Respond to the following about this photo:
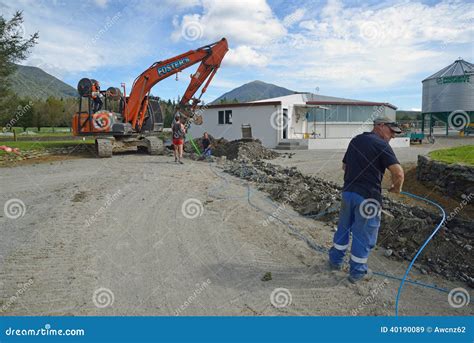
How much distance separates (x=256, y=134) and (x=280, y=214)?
19.6m

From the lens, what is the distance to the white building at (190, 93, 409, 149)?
25.3 m

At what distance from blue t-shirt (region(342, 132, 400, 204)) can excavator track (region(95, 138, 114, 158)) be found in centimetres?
1271

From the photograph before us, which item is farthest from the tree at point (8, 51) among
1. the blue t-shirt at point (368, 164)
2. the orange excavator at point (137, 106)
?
the blue t-shirt at point (368, 164)

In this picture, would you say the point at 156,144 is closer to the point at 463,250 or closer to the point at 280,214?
the point at 280,214

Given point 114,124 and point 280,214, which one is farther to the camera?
point 114,124

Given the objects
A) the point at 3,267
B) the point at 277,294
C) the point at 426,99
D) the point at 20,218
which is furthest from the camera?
the point at 426,99

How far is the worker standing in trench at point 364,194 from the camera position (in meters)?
4.09

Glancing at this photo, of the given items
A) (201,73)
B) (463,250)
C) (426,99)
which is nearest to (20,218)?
(463,250)

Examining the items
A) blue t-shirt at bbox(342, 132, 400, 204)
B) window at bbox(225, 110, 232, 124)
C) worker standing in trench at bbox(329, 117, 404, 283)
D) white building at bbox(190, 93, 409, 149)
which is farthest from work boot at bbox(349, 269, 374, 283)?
window at bbox(225, 110, 232, 124)

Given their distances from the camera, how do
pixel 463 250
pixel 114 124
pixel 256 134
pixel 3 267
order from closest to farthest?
1. pixel 3 267
2. pixel 463 250
3. pixel 114 124
4. pixel 256 134

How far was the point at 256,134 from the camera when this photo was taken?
2609 cm

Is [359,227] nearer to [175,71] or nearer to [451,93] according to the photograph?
[175,71]

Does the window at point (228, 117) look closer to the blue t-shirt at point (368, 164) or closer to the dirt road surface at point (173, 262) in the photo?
the dirt road surface at point (173, 262)

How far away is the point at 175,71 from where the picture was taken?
15.8 metres
